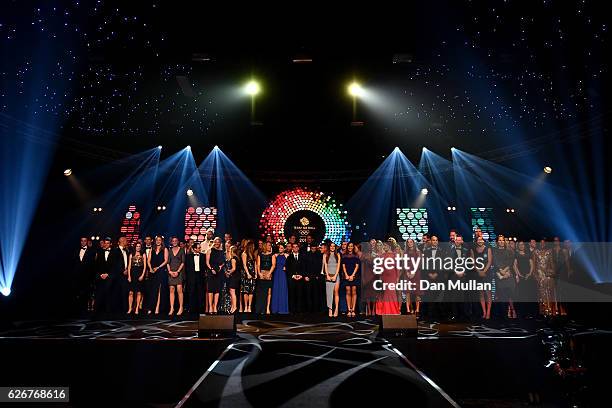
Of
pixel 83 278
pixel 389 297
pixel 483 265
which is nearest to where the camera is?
pixel 483 265

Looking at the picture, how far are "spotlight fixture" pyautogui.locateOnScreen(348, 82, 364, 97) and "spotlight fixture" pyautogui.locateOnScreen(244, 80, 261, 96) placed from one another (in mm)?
2110

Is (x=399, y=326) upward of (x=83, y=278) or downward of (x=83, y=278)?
downward

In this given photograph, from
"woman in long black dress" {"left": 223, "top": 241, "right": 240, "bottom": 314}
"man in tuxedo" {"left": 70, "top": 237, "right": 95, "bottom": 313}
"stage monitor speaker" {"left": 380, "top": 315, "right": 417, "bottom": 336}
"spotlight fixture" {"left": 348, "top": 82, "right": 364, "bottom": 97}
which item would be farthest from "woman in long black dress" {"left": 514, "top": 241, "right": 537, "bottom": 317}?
"man in tuxedo" {"left": 70, "top": 237, "right": 95, "bottom": 313}

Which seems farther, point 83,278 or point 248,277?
point 83,278

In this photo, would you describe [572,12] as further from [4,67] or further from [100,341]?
[4,67]

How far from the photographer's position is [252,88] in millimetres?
9500

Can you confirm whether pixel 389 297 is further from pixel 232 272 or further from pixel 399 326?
pixel 232 272

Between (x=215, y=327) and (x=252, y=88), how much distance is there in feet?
18.4

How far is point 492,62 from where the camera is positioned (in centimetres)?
782

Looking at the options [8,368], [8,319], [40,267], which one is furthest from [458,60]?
[40,267]

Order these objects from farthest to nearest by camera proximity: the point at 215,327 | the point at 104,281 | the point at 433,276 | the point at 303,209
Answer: the point at 303,209 < the point at 104,281 < the point at 433,276 < the point at 215,327

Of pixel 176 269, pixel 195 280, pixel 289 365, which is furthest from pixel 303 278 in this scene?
pixel 289 365

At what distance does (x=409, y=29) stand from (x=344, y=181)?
1001 cm

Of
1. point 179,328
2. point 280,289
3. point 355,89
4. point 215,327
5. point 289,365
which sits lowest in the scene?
point 179,328
